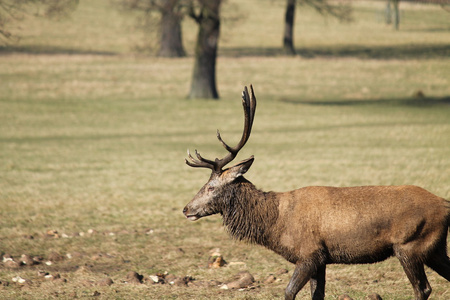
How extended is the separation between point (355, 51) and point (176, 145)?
32219 millimetres

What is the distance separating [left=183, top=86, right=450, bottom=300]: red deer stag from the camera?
6.43 meters

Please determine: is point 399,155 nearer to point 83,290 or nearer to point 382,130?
point 382,130

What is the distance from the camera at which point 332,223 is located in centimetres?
668

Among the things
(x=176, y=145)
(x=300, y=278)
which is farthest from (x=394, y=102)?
(x=300, y=278)

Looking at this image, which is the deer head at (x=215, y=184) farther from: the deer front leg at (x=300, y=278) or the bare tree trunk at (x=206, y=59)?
the bare tree trunk at (x=206, y=59)

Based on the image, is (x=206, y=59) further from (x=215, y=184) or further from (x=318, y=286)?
(x=318, y=286)

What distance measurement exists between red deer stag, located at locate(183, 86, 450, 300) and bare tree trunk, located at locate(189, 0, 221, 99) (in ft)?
75.3

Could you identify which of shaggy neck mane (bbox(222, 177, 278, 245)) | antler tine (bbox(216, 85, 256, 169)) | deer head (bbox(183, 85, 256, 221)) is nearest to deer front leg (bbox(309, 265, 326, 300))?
shaggy neck mane (bbox(222, 177, 278, 245))

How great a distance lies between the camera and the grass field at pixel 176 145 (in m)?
9.10

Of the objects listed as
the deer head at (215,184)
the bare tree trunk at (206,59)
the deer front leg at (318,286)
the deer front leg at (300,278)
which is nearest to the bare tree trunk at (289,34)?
the bare tree trunk at (206,59)

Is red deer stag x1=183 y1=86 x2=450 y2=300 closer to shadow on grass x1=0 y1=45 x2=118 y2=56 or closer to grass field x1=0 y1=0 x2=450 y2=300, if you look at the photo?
grass field x1=0 y1=0 x2=450 y2=300

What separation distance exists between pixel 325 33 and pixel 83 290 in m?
54.6

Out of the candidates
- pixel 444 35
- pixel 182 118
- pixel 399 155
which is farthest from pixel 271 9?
pixel 399 155

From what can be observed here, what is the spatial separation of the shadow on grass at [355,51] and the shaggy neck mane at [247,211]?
37680 mm
